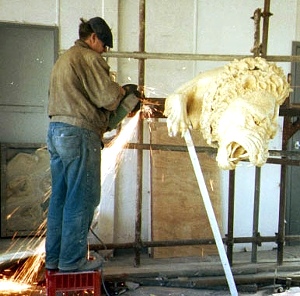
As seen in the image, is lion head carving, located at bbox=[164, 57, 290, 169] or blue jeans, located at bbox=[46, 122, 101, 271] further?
blue jeans, located at bbox=[46, 122, 101, 271]

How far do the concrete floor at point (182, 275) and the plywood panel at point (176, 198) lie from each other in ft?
0.96

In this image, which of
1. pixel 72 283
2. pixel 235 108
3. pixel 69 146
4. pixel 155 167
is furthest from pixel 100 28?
pixel 155 167

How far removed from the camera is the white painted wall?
4934 millimetres

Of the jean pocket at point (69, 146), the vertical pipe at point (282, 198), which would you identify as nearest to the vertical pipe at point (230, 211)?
the vertical pipe at point (282, 198)

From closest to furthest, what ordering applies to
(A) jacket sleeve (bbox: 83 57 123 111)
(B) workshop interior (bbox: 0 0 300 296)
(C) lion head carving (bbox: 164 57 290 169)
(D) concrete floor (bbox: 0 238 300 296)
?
(C) lion head carving (bbox: 164 57 290 169) → (A) jacket sleeve (bbox: 83 57 123 111) → (D) concrete floor (bbox: 0 238 300 296) → (B) workshop interior (bbox: 0 0 300 296)

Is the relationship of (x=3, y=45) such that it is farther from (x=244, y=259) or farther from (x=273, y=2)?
(x=244, y=259)

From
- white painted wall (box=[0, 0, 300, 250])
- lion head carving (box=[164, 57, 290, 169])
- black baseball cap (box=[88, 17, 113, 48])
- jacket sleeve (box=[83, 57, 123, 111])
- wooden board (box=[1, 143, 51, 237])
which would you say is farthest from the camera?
wooden board (box=[1, 143, 51, 237])

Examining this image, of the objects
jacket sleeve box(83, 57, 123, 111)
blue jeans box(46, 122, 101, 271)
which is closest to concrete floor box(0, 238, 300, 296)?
blue jeans box(46, 122, 101, 271)

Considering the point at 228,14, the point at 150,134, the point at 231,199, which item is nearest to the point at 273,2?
the point at 228,14

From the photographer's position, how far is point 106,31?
317 cm

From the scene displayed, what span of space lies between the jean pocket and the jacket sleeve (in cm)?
26

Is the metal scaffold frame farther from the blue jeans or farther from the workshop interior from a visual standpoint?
the blue jeans

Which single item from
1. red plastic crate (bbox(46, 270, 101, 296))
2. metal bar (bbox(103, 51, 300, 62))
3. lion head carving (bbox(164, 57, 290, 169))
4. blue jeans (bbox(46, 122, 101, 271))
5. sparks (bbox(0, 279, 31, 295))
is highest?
metal bar (bbox(103, 51, 300, 62))

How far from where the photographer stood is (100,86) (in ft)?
9.92
